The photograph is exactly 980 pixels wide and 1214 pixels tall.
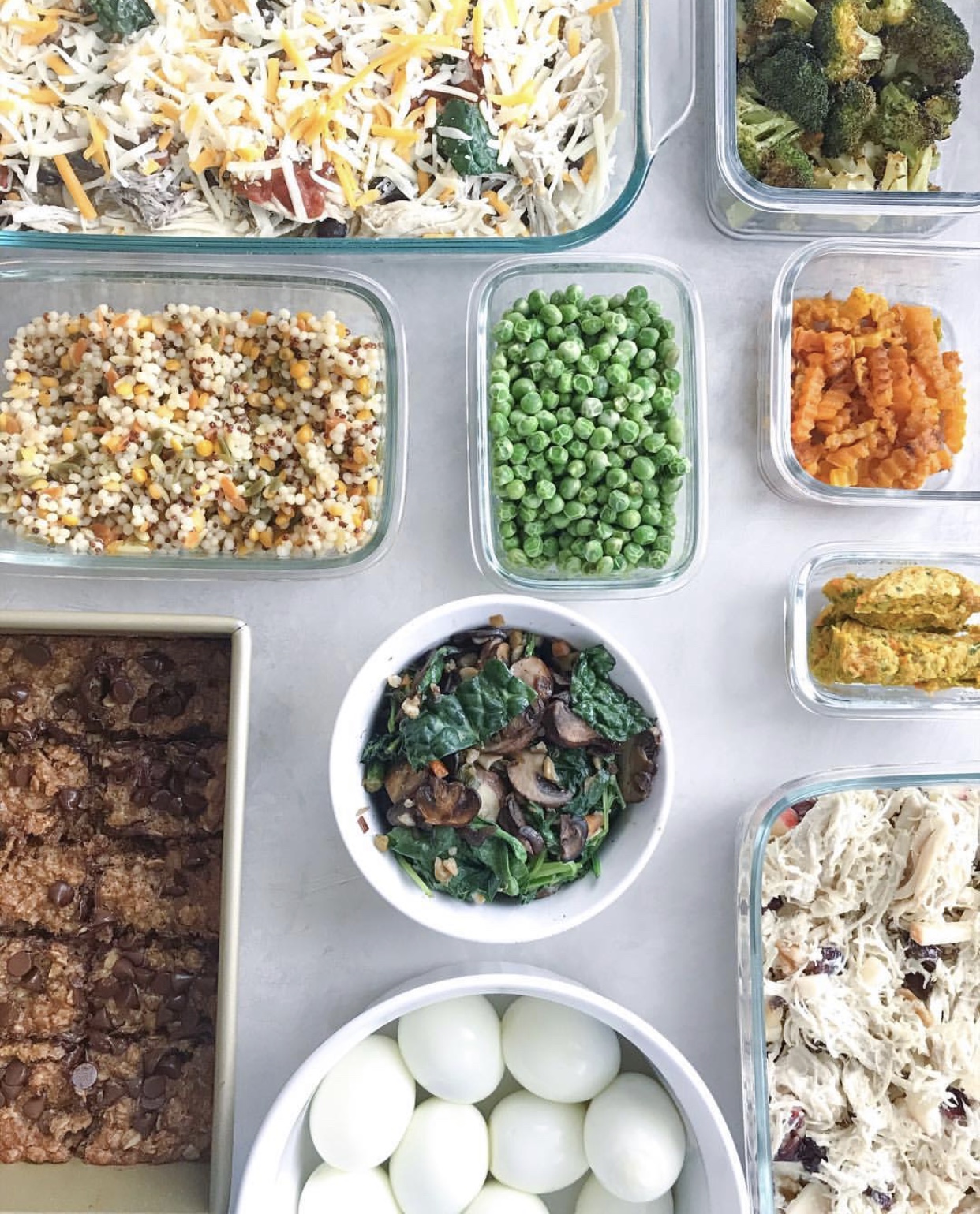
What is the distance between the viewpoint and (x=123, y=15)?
154cm

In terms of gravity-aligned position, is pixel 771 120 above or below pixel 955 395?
above

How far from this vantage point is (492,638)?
1.63m

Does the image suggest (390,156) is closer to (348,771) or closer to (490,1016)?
(348,771)

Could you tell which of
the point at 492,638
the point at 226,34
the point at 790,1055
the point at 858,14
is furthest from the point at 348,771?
the point at 858,14

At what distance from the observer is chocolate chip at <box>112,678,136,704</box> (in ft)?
5.15

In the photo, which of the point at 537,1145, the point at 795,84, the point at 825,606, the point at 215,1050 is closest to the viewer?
the point at 215,1050

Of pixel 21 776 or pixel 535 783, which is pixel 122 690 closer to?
pixel 21 776

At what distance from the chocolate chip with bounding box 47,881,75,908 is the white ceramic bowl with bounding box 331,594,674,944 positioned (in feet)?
1.37

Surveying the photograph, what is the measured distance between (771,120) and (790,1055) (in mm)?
1461

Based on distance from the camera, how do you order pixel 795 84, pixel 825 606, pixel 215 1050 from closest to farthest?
pixel 215 1050
pixel 795 84
pixel 825 606

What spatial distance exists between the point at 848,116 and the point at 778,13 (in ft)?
0.65

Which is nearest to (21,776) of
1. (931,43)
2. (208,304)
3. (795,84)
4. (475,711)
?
(475,711)

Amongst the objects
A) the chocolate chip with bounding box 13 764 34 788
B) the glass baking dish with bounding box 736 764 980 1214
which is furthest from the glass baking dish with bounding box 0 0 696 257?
the glass baking dish with bounding box 736 764 980 1214

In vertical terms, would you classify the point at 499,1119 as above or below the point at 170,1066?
below
